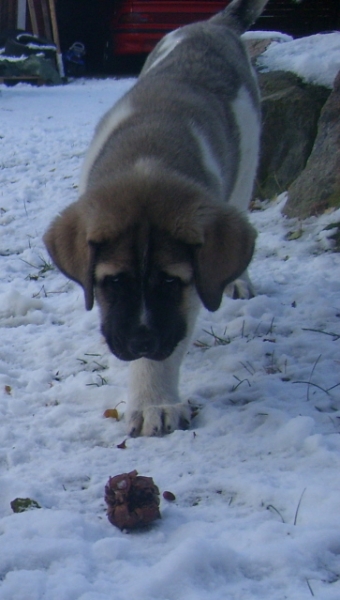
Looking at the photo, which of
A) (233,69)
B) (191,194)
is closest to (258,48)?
Answer: (233,69)

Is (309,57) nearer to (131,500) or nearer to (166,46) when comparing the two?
(166,46)

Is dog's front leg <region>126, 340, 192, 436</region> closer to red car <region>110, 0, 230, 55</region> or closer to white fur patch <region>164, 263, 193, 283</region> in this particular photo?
white fur patch <region>164, 263, 193, 283</region>

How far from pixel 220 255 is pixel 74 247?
57 centimetres

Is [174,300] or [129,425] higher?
[174,300]

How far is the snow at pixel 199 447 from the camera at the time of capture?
1897 millimetres

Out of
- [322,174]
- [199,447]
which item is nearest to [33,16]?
[322,174]

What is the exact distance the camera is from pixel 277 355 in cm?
344

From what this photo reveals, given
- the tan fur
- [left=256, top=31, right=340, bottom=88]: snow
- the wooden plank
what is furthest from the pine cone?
the wooden plank

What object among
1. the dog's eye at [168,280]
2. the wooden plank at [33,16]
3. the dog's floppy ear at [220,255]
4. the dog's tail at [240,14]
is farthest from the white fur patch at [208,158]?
the wooden plank at [33,16]

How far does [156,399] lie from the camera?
2.97 meters

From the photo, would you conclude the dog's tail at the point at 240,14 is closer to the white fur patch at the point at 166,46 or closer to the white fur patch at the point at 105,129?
the white fur patch at the point at 166,46

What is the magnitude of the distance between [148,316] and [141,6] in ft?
38.6

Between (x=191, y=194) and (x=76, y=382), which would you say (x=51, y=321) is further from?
(x=191, y=194)

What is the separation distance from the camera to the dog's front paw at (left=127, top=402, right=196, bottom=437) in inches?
111
